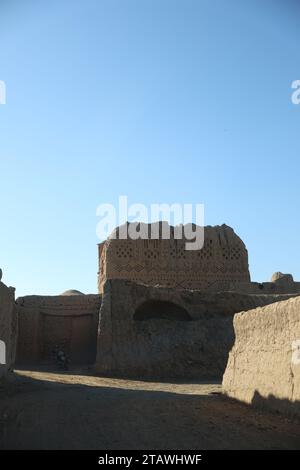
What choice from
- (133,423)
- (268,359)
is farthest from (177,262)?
(133,423)

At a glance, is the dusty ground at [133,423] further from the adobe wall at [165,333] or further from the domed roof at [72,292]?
the domed roof at [72,292]

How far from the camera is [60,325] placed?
19078 mm

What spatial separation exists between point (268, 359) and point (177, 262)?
1429 centimetres

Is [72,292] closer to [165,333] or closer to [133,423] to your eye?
[165,333]

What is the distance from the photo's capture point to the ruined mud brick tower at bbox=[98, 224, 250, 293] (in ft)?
69.7

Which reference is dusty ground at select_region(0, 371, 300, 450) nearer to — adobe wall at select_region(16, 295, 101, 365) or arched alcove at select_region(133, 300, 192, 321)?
arched alcove at select_region(133, 300, 192, 321)

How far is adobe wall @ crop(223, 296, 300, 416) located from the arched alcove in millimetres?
7620

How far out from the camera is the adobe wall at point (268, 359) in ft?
21.3

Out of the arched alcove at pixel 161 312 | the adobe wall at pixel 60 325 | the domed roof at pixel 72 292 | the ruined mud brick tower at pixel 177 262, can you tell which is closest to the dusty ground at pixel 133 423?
the arched alcove at pixel 161 312

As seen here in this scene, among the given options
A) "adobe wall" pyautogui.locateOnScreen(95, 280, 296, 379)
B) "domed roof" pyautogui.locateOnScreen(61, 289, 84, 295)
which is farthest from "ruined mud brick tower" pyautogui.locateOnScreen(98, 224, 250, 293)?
"domed roof" pyautogui.locateOnScreen(61, 289, 84, 295)

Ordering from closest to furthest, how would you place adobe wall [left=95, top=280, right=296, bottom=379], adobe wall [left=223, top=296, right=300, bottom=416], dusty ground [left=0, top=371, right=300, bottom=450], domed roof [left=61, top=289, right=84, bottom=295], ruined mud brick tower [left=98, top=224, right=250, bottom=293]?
1. dusty ground [left=0, top=371, right=300, bottom=450]
2. adobe wall [left=223, top=296, right=300, bottom=416]
3. adobe wall [left=95, top=280, right=296, bottom=379]
4. ruined mud brick tower [left=98, top=224, right=250, bottom=293]
5. domed roof [left=61, top=289, right=84, bottom=295]

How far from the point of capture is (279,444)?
5.07 meters

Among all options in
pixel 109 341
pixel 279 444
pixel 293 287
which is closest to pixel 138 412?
pixel 279 444
